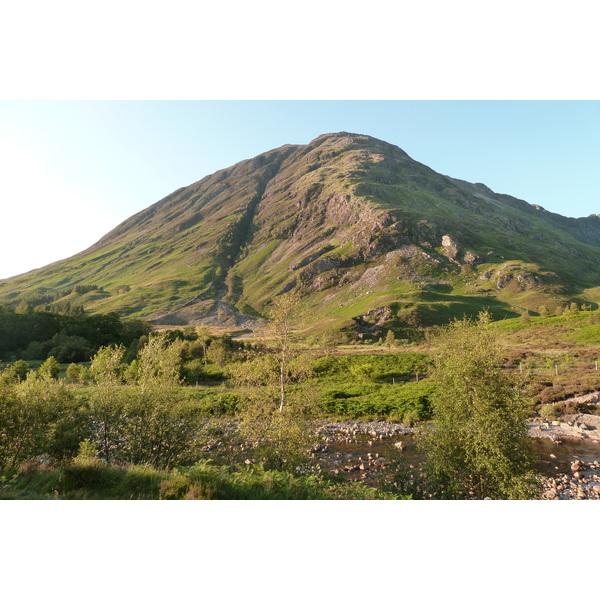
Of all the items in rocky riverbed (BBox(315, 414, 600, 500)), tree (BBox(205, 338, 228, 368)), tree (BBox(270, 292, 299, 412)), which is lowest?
rocky riverbed (BBox(315, 414, 600, 500))

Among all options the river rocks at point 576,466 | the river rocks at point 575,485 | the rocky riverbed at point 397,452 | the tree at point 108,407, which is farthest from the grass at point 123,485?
the river rocks at point 576,466

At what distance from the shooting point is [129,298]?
18275 cm

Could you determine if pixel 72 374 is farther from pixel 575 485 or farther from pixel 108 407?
pixel 575 485

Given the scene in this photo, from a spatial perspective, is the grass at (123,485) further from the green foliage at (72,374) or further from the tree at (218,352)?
the tree at (218,352)

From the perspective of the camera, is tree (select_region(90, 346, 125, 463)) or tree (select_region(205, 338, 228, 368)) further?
tree (select_region(205, 338, 228, 368))

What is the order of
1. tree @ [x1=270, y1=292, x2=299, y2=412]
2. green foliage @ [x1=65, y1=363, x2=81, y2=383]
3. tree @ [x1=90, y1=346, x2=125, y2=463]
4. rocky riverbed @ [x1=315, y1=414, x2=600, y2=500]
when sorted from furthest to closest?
green foliage @ [x1=65, y1=363, x2=81, y2=383]
tree @ [x1=270, y1=292, x2=299, y2=412]
rocky riverbed @ [x1=315, y1=414, x2=600, y2=500]
tree @ [x1=90, y1=346, x2=125, y2=463]

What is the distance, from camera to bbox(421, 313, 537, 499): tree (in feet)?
47.4

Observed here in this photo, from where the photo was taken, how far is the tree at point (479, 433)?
14.5m

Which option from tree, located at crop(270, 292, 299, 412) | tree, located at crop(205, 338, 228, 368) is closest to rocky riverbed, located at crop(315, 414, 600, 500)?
tree, located at crop(270, 292, 299, 412)

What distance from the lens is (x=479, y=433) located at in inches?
579

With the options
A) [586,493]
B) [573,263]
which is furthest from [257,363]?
[573,263]

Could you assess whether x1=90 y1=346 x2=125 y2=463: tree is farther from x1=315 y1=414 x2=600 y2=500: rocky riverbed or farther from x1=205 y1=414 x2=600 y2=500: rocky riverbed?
x1=315 y1=414 x2=600 y2=500: rocky riverbed

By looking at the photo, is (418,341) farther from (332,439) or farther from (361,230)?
(361,230)

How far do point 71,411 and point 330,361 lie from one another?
4212 centimetres
